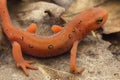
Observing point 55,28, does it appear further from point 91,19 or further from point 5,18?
point 5,18

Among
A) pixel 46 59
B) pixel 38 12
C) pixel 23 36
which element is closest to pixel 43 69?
pixel 46 59

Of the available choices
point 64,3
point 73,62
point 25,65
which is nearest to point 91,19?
point 73,62

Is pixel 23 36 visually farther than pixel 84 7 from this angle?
No

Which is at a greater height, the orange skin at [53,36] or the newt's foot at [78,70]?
the orange skin at [53,36]

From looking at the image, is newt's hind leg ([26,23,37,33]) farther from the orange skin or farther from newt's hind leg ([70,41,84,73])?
newt's hind leg ([70,41,84,73])

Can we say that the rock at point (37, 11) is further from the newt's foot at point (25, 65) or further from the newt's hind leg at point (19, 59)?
the newt's foot at point (25, 65)

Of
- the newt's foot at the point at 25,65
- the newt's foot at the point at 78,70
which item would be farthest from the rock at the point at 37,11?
the newt's foot at the point at 78,70

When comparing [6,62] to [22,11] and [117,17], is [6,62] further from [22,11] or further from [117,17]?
[117,17]
